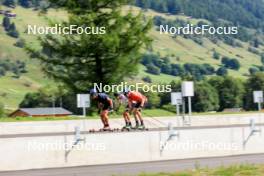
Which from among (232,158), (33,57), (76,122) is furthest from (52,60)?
(232,158)

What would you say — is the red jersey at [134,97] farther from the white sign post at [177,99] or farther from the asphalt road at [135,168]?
the white sign post at [177,99]

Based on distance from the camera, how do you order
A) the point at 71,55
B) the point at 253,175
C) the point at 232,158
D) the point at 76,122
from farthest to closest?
the point at 71,55 → the point at 76,122 → the point at 232,158 → the point at 253,175

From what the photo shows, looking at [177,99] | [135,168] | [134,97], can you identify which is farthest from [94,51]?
[135,168]

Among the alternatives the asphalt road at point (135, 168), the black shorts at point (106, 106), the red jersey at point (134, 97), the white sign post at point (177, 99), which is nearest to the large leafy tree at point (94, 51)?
the white sign post at point (177, 99)

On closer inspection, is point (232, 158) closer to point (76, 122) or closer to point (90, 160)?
point (90, 160)

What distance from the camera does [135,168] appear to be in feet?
49.8

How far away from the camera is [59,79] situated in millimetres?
36312

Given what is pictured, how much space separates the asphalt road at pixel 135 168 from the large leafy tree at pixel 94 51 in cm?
1819

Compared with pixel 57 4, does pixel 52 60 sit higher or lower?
lower

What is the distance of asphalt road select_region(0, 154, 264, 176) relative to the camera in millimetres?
Answer: 14023

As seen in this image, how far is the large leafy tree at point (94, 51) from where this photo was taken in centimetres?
3519

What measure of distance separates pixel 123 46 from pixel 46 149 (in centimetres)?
2092

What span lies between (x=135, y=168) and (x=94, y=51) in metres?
20.2

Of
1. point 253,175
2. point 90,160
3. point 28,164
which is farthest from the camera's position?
point 90,160
